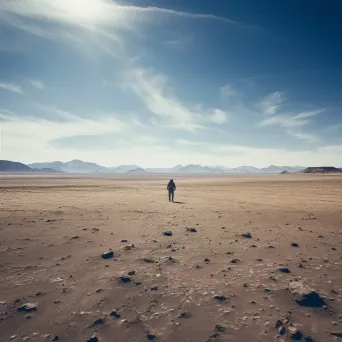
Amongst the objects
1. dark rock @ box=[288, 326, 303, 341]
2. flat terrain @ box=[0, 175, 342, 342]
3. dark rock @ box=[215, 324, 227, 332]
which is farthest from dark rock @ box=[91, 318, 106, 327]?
dark rock @ box=[288, 326, 303, 341]

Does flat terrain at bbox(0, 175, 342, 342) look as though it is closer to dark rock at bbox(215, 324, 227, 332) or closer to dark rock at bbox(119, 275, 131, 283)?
dark rock at bbox(215, 324, 227, 332)

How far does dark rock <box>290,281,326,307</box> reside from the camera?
18.5ft

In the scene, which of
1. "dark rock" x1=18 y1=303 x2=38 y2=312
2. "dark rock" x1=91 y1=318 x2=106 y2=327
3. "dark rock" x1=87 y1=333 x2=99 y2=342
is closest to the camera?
"dark rock" x1=87 y1=333 x2=99 y2=342

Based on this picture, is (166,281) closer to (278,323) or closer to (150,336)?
(150,336)

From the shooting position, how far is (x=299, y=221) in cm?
1411

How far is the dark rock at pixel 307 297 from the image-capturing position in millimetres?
5633

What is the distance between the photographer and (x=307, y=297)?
5.75 meters

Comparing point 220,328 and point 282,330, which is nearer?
point 282,330

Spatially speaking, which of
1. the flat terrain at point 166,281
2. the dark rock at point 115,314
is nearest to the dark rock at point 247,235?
the flat terrain at point 166,281

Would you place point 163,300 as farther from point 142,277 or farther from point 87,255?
point 87,255

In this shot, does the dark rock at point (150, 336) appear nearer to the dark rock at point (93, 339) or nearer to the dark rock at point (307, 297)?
the dark rock at point (93, 339)

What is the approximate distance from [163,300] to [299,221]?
36.8 ft

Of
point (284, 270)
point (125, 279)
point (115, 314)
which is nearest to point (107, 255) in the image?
point (125, 279)

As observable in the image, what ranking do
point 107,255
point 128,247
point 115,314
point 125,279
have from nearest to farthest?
point 115,314 → point 125,279 → point 107,255 → point 128,247
